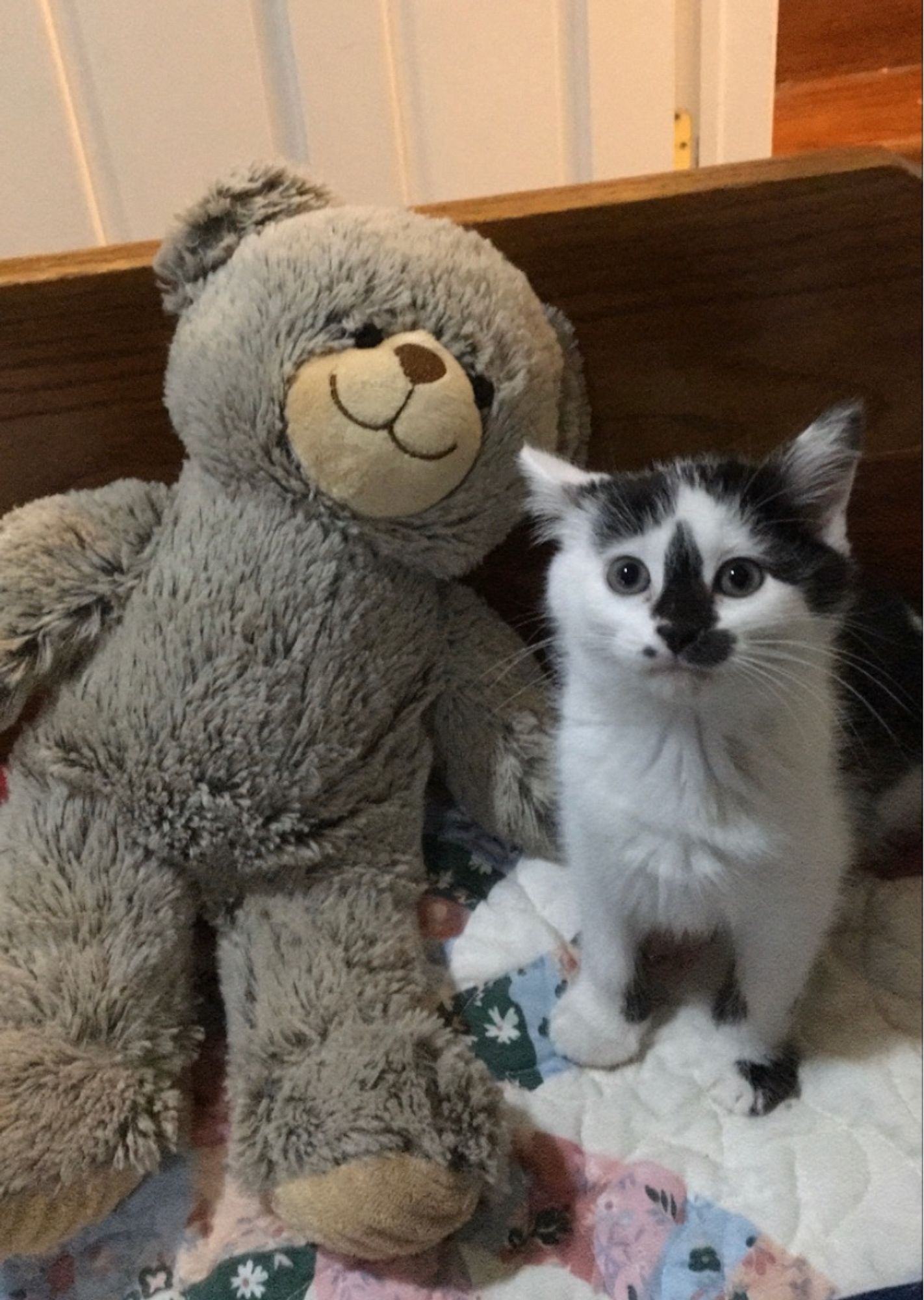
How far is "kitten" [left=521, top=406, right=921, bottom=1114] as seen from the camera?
0.58 metres

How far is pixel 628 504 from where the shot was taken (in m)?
0.63

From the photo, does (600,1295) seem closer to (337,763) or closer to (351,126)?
(337,763)

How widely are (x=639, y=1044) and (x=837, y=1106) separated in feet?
Result: 0.43

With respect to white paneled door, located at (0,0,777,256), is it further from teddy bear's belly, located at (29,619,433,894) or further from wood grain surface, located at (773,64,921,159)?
teddy bear's belly, located at (29,619,433,894)

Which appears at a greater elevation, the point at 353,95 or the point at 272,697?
the point at 353,95

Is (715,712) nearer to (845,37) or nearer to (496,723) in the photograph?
(496,723)

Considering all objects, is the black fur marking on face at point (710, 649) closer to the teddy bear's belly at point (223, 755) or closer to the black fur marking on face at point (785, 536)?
the black fur marking on face at point (785, 536)

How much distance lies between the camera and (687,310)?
33.8 inches

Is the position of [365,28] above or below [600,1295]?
above

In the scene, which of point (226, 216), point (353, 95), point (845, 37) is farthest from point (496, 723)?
point (845, 37)

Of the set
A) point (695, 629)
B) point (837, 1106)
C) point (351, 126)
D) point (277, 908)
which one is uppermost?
point (351, 126)

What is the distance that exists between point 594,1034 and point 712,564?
346 mm

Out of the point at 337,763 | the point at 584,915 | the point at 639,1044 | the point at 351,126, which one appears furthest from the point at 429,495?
the point at 351,126

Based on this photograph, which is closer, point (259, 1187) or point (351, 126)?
point (259, 1187)
